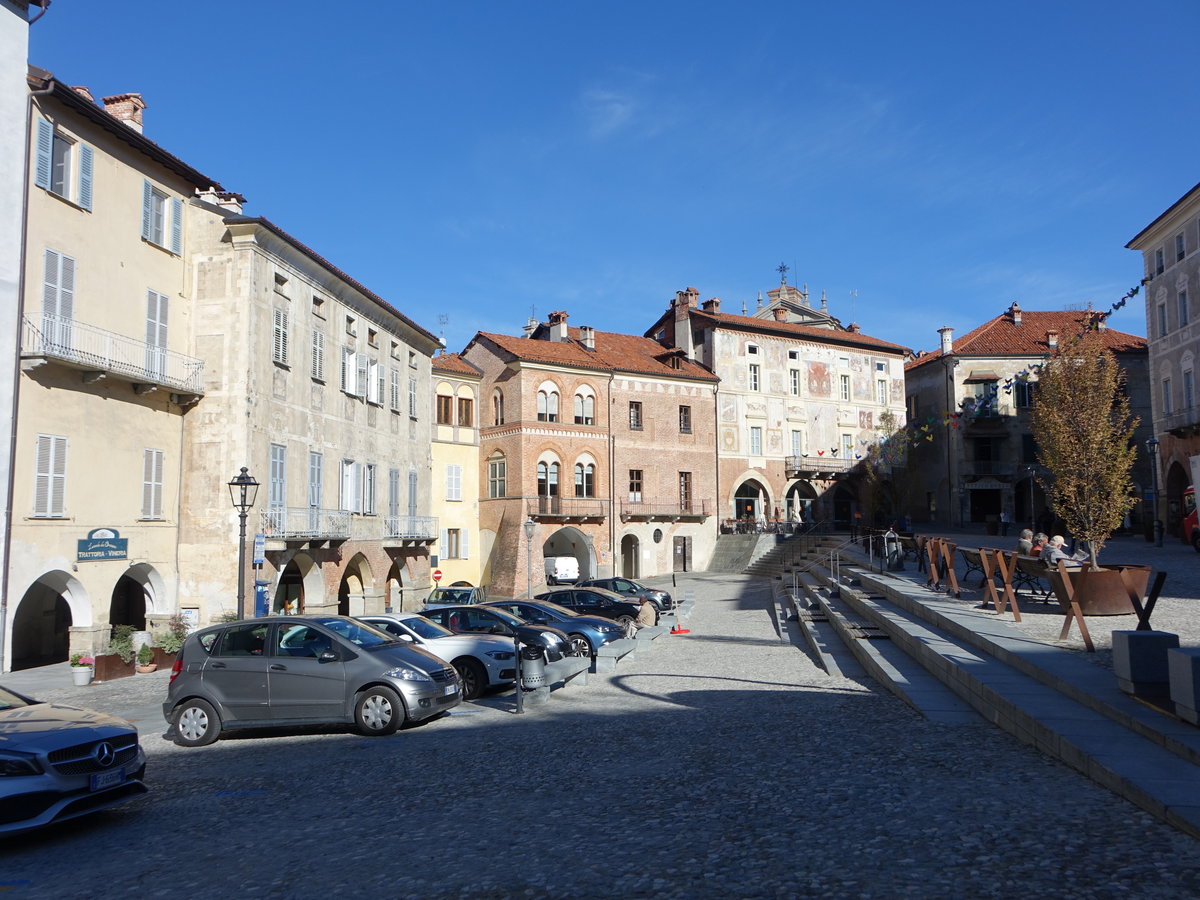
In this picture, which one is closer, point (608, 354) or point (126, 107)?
point (126, 107)

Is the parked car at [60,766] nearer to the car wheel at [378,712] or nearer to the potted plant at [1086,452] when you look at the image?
the car wheel at [378,712]

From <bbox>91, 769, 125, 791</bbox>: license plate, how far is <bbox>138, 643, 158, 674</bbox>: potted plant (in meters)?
12.1

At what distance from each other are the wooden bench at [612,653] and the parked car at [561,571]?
21.3 metres

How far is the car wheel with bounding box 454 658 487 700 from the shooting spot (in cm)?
1513

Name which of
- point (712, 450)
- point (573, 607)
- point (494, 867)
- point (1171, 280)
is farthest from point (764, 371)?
point (494, 867)

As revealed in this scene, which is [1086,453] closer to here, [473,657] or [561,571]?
[473,657]

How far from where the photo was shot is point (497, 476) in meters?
44.8

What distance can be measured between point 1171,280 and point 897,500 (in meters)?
19.4

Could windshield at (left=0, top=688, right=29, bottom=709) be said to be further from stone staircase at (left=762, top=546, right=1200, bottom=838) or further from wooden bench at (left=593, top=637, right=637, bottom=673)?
wooden bench at (left=593, top=637, right=637, bottom=673)

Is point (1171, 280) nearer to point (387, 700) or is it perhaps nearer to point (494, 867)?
point (387, 700)

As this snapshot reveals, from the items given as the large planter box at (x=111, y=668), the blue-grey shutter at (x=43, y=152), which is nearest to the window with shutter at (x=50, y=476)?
the large planter box at (x=111, y=668)

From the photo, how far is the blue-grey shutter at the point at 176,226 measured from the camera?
74.4 feet

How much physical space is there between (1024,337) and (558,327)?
28.5m

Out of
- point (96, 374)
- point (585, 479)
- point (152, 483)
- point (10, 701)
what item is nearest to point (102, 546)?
point (152, 483)
